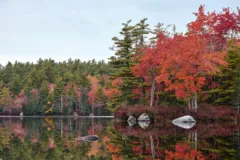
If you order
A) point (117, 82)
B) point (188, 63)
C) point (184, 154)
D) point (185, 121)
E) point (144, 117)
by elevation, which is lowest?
point (185, 121)

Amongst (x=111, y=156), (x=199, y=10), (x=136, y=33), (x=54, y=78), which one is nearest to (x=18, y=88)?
(x=54, y=78)

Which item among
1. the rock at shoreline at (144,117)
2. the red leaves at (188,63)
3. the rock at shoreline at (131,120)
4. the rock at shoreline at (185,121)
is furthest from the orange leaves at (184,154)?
the rock at shoreline at (131,120)

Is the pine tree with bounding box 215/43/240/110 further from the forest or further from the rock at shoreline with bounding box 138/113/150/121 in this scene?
the rock at shoreline with bounding box 138/113/150/121

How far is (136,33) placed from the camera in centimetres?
4081

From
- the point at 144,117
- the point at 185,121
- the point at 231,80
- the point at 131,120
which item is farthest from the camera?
the point at 131,120

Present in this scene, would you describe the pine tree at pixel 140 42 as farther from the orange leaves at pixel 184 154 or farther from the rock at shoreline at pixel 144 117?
the orange leaves at pixel 184 154

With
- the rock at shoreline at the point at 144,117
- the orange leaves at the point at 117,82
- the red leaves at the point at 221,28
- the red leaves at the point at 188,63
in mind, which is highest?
the red leaves at the point at 221,28

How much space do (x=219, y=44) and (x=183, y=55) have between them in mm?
15484

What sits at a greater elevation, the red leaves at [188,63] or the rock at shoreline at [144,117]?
the red leaves at [188,63]

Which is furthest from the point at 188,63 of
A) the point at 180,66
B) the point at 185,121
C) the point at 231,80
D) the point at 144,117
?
the point at 144,117

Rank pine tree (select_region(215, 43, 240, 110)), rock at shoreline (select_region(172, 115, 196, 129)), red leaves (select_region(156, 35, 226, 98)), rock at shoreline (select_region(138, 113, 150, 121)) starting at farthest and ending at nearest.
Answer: rock at shoreline (select_region(138, 113, 150, 121)) → pine tree (select_region(215, 43, 240, 110)) → rock at shoreline (select_region(172, 115, 196, 129)) → red leaves (select_region(156, 35, 226, 98))

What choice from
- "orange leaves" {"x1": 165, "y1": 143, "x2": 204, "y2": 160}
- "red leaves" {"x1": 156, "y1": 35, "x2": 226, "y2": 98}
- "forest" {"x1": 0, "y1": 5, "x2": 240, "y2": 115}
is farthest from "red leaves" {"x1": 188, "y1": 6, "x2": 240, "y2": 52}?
"orange leaves" {"x1": 165, "y1": 143, "x2": 204, "y2": 160}

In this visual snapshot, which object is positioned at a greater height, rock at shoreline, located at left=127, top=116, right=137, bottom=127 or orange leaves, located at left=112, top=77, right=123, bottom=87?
orange leaves, located at left=112, top=77, right=123, bottom=87

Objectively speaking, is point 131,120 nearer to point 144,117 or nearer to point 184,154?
point 144,117
